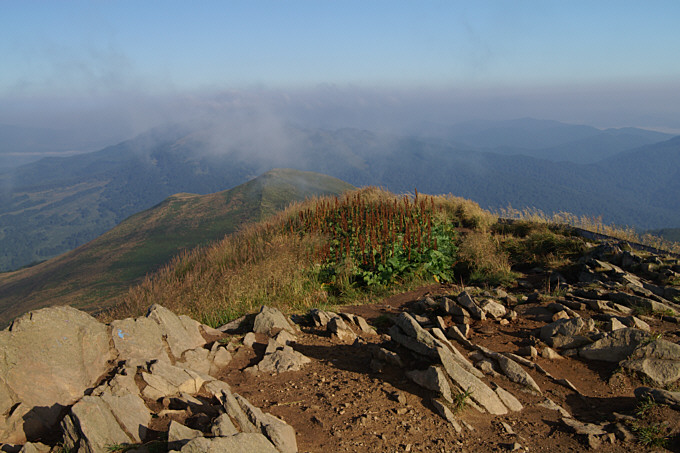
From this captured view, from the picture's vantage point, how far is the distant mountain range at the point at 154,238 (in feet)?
95.5

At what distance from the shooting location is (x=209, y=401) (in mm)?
3789

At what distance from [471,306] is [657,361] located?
226cm

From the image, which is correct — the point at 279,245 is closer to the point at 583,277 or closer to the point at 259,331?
the point at 259,331

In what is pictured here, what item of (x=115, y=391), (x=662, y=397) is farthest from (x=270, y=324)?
(x=662, y=397)

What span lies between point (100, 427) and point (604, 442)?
383cm

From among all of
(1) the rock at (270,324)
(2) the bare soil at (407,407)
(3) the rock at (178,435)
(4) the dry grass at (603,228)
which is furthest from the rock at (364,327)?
(4) the dry grass at (603,228)

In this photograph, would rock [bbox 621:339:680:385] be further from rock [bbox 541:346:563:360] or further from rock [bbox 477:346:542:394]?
rock [bbox 477:346:542:394]

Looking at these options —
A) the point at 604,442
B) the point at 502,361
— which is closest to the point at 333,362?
the point at 502,361

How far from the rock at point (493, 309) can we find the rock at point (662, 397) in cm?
230

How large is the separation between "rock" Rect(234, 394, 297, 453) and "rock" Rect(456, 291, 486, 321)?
144 inches

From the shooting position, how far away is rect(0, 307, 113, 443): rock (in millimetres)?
3352

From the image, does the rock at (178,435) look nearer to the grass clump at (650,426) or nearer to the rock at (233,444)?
the rock at (233,444)

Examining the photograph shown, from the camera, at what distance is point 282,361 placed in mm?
4586

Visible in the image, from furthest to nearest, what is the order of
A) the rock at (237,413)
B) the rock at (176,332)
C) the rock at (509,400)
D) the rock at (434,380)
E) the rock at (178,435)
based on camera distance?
the rock at (176,332) < the rock at (509,400) < the rock at (434,380) < the rock at (237,413) < the rock at (178,435)
